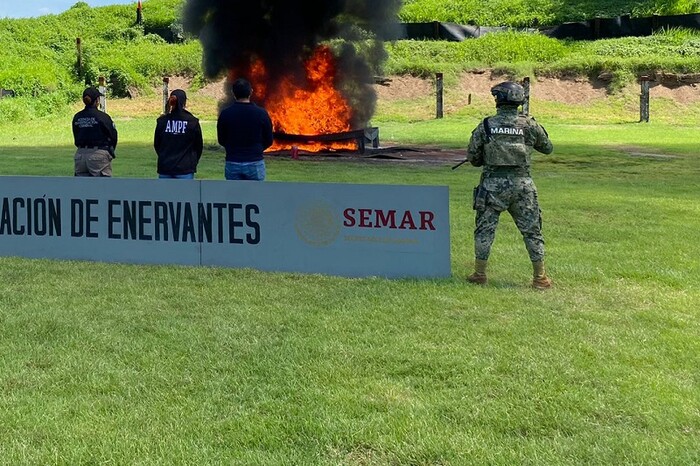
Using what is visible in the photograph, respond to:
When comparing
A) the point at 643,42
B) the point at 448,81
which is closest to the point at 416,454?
the point at 448,81

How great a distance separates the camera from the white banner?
6273mm

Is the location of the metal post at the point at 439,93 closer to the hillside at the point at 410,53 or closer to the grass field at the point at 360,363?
the hillside at the point at 410,53

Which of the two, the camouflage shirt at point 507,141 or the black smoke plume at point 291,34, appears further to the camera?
the black smoke plume at point 291,34

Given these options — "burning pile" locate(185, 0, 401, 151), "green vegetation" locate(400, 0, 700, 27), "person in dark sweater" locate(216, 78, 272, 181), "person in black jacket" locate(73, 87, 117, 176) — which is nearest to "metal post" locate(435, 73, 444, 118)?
"burning pile" locate(185, 0, 401, 151)

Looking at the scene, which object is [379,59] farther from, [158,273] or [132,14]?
[132,14]

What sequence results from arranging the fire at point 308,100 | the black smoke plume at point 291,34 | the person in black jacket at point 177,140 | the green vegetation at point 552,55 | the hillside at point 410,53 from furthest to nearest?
1. the hillside at point 410,53
2. the green vegetation at point 552,55
3. the fire at point 308,100
4. the black smoke plume at point 291,34
5. the person in black jacket at point 177,140

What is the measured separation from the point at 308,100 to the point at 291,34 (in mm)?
1776

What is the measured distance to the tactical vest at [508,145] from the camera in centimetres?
594

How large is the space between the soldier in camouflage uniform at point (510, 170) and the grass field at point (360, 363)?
0.37 m

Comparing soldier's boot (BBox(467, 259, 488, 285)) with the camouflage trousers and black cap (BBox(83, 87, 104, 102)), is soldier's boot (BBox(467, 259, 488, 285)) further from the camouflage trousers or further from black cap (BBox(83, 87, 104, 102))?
black cap (BBox(83, 87, 104, 102))

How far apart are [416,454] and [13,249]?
5.48m

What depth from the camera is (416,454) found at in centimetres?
316

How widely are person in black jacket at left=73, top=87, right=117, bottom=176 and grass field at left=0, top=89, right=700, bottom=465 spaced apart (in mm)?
2179

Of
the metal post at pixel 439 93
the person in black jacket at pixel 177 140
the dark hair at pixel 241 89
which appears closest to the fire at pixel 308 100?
the metal post at pixel 439 93
